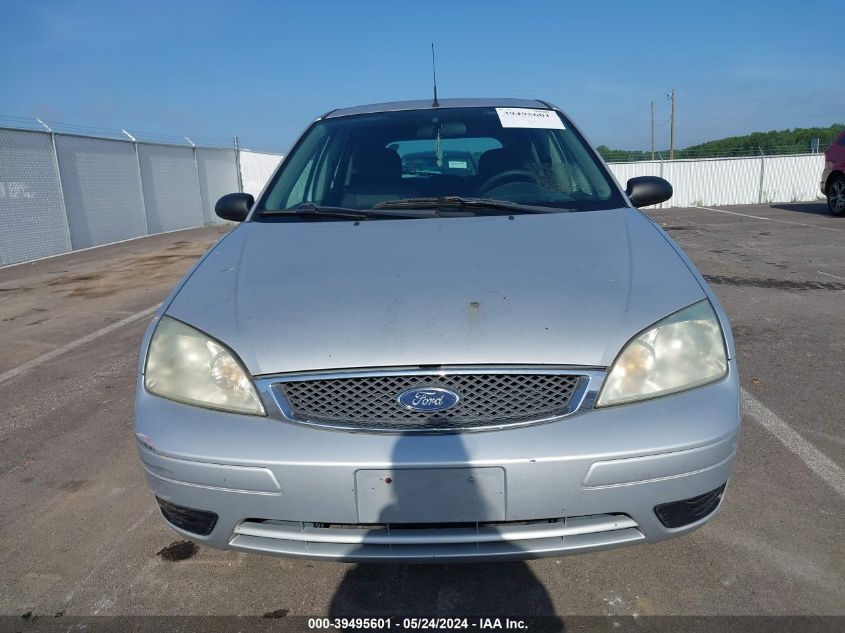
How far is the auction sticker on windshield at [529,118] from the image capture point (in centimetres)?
313

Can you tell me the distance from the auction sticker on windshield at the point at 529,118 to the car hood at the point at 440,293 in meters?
0.86

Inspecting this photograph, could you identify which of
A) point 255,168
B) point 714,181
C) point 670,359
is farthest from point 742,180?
point 670,359

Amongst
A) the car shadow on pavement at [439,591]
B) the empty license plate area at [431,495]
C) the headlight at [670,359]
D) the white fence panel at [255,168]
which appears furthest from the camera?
the white fence panel at [255,168]

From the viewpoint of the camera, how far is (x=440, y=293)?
191cm

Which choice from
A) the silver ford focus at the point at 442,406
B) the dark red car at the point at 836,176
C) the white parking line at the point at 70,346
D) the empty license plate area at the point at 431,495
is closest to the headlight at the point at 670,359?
the silver ford focus at the point at 442,406

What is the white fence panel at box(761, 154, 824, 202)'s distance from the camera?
69.1 ft

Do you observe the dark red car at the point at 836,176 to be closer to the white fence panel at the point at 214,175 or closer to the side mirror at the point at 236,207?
the side mirror at the point at 236,207

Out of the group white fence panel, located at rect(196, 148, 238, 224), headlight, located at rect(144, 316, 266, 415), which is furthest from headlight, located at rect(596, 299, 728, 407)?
white fence panel, located at rect(196, 148, 238, 224)

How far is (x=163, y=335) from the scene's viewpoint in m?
Result: 1.96

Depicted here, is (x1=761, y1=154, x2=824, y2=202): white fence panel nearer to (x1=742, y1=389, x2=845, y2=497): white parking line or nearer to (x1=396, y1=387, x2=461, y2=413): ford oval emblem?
(x1=742, y1=389, x2=845, y2=497): white parking line

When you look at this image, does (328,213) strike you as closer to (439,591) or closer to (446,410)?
(446,410)

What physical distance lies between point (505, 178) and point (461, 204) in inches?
13.6

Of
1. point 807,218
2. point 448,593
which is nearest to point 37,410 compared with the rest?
point 448,593

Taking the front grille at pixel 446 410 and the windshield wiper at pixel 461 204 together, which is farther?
the windshield wiper at pixel 461 204
